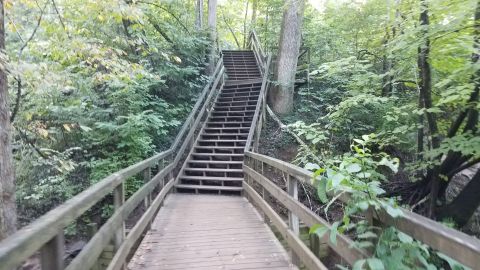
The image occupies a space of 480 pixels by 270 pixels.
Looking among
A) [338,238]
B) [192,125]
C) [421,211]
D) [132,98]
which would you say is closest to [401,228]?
[338,238]

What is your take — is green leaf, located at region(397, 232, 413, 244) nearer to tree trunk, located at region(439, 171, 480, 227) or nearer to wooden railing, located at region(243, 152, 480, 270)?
wooden railing, located at region(243, 152, 480, 270)

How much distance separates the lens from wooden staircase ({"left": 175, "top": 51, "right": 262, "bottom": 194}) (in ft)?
25.9

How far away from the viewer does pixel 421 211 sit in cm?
620

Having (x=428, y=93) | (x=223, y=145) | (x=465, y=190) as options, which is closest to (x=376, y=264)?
(x=428, y=93)

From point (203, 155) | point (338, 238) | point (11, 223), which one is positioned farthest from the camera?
point (203, 155)

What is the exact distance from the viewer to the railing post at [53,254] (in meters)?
1.67

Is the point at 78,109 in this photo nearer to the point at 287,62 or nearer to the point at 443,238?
the point at 443,238

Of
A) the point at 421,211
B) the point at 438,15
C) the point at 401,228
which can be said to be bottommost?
the point at 421,211

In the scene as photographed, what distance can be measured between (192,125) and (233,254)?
6.06m

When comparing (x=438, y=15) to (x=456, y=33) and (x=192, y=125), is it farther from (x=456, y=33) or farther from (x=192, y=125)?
(x=192, y=125)

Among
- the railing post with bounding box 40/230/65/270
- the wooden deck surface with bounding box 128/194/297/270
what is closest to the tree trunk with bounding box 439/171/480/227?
the wooden deck surface with bounding box 128/194/297/270

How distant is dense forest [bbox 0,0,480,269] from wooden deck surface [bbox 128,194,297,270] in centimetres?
104

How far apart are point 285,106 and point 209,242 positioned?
27.1 feet

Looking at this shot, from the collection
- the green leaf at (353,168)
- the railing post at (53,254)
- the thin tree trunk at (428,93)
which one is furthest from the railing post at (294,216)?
the thin tree trunk at (428,93)
